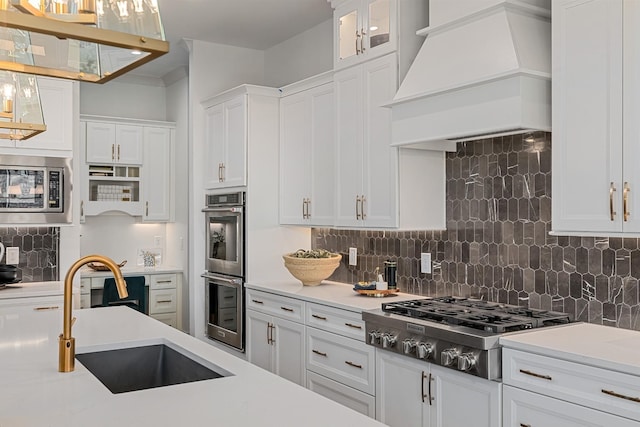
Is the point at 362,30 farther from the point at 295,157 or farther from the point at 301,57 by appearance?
the point at 301,57

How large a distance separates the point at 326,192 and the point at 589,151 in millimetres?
2101

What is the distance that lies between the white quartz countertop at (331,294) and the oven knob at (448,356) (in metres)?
0.69

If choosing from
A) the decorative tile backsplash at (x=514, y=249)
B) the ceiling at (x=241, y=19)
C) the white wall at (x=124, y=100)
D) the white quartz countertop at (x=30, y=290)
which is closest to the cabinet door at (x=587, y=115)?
the decorative tile backsplash at (x=514, y=249)

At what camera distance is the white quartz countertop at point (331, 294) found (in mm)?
3525

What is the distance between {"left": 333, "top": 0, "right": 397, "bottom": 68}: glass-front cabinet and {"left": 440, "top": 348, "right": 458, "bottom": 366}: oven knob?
6.10 ft

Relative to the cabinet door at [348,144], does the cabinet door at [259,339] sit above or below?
below

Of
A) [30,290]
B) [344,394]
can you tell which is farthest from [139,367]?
[30,290]

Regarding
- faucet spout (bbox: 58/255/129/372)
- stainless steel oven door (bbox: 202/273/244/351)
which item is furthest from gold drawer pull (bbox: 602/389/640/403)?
stainless steel oven door (bbox: 202/273/244/351)

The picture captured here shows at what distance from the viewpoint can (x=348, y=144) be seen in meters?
3.98

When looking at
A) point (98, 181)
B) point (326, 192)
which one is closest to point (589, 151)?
point (326, 192)

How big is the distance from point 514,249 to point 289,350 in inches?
68.5

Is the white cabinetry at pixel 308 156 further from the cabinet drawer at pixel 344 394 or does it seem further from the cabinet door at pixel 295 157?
the cabinet drawer at pixel 344 394

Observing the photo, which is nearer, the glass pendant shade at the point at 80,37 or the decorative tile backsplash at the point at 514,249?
the glass pendant shade at the point at 80,37

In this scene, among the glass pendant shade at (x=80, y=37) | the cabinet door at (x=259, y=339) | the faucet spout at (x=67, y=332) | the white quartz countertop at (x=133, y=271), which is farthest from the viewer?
the white quartz countertop at (x=133, y=271)
